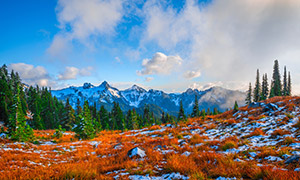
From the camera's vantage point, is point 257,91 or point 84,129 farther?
point 257,91

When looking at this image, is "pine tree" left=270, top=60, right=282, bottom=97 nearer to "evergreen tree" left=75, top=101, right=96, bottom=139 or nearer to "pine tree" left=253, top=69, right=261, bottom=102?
"pine tree" left=253, top=69, right=261, bottom=102

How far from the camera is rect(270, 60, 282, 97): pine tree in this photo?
45.2m

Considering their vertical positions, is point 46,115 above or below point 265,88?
below

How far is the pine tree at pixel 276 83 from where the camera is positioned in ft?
148

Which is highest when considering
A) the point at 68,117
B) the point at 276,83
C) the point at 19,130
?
the point at 276,83

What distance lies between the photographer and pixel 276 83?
46.0 meters

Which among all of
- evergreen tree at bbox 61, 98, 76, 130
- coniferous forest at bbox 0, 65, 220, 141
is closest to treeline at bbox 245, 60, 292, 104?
coniferous forest at bbox 0, 65, 220, 141

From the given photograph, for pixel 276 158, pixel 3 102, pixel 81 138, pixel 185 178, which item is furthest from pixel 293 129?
pixel 3 102

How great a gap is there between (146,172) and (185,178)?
1605 millimetres

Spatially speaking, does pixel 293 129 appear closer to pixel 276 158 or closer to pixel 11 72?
pixel 276 158

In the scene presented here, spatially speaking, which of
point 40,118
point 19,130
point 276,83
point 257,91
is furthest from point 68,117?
point 276,83

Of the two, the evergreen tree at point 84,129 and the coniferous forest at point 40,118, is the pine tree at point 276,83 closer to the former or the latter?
the coniferous forest at point 40,118

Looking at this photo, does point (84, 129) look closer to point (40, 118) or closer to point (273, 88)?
point (40, 118)

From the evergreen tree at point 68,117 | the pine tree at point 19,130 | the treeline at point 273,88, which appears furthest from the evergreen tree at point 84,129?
the treeline at point 273,88
